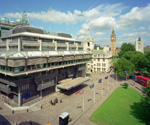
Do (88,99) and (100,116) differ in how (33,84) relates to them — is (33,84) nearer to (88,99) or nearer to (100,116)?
(88,99)

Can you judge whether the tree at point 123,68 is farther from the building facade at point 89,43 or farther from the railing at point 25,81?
the railing at point 25,81

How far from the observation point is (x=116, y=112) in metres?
28.5

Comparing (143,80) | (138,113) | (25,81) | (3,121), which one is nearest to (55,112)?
(3,121)

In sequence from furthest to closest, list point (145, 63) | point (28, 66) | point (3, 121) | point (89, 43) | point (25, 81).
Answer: point (89, 43)
point (145, 63)
point (25, 81)
point (28, 66)
point (3, 121)

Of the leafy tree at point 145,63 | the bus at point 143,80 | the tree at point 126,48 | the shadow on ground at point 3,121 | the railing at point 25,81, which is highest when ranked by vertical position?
the tree at point 126,48

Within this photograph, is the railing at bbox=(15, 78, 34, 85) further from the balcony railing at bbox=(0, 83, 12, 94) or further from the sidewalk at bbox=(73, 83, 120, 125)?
the sidewalk at bbox=(73, 83, 120, 125)

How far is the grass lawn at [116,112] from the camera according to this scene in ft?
80.8

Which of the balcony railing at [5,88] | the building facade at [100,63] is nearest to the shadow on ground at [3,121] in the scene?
the balcony railing at [5,88]

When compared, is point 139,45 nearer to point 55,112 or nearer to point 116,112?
point 116,112

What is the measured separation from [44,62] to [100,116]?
22037 mm

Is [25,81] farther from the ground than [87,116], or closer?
farther from the ground

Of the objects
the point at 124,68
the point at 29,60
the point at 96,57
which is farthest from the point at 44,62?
the point at 96,57

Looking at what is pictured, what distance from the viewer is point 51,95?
40.9 metres

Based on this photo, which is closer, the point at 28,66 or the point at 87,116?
the point at 87,116
